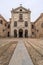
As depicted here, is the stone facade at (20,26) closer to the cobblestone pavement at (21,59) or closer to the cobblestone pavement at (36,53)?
the cobblestone pavement at (36,53)

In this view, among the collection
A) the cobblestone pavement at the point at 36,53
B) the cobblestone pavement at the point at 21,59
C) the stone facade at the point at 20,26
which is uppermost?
the stone facade at the point at 20,26

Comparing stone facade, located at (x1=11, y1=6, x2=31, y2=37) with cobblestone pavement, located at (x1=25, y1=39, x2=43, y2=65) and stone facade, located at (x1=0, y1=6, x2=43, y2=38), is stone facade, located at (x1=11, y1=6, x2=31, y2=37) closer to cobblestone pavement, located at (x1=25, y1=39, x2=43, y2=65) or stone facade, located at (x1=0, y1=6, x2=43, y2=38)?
stone facade, located at (x1=0, y1=6, x2=43, y2=38)

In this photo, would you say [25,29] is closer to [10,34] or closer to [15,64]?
[10,34]

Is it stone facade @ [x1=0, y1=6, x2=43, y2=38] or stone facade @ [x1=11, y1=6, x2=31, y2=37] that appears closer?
stone facade @ [x1=0, y1=6, x2=43, y2=38]

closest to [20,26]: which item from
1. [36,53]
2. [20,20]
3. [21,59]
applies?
[20,20]

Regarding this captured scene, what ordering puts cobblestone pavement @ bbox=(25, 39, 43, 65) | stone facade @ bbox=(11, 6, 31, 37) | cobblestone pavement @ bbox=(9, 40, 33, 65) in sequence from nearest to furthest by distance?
cobblestone pavement @ bbox=(9, 40, 33, 65), cobblestone pavement @ bbox=(25, 39, 43, 65), stone facade @ bbox=(11, 6, 31, 37)

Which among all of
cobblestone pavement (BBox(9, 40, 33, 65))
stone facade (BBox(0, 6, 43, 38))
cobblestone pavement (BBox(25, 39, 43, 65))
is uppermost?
stone facade (BBox(0, 6, 43, 38))

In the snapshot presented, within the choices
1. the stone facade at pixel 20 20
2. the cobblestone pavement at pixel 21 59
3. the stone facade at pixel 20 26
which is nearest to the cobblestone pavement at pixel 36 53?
the cobblestone pavement at pixel 21 59

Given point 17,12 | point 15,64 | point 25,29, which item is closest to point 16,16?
point 17,12

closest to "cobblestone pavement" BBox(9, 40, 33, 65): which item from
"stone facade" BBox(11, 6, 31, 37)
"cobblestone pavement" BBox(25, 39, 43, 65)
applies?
"cobblestone pavement" BBox(25, 39, 43, 65)

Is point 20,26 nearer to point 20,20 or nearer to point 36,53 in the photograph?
point 20,20

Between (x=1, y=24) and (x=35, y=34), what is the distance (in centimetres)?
1359

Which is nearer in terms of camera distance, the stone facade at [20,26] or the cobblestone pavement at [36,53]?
the cobblestone pavement at [36,53]

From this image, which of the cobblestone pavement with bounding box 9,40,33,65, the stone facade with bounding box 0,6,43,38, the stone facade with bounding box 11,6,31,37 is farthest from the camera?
the stone facade with bounding box 11,6,31,37
